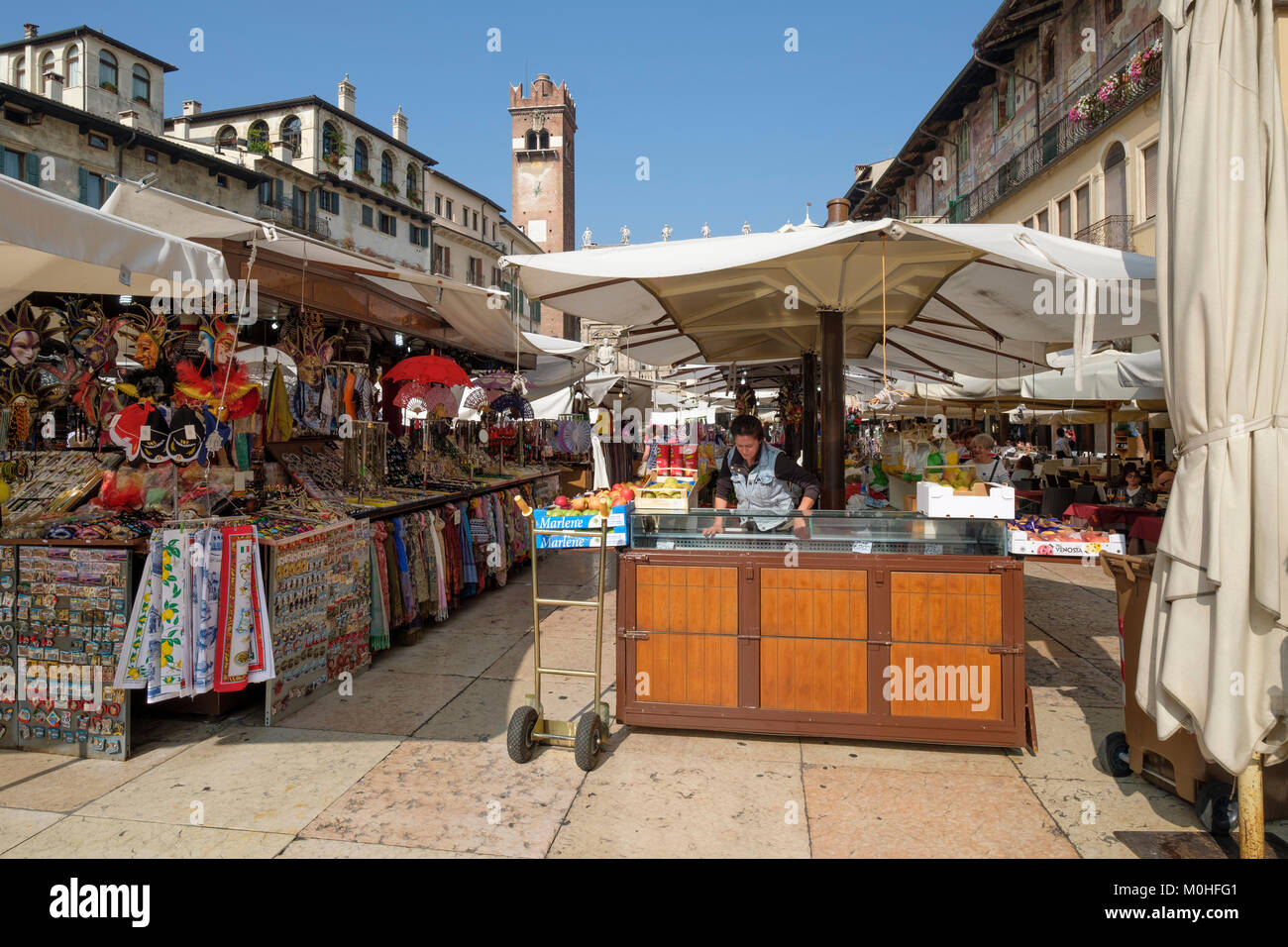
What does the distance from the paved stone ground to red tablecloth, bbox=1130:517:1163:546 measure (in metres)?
2.88

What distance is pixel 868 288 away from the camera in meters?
5.82

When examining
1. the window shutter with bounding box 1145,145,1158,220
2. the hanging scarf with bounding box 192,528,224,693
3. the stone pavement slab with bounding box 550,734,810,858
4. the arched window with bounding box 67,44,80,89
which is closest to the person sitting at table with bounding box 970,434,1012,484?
the stone pavement slab with bounding box 550,734,810,858

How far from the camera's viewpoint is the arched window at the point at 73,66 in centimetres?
2706

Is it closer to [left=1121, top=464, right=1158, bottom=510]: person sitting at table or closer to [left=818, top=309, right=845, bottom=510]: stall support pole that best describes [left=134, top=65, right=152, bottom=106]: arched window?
[left=818, top=309, right=845, bottom=510]: stall support pole

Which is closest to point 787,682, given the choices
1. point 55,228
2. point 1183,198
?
point 1183,198

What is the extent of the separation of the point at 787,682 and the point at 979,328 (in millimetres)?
4529

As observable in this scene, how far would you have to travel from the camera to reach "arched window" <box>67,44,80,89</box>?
2706 centimetres

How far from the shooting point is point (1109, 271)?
13.0ft

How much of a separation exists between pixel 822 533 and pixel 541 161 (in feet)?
191

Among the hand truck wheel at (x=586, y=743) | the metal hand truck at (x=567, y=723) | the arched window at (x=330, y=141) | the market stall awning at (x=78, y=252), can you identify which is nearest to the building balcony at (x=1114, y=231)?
the metal hand truck at (x=567, y=723)

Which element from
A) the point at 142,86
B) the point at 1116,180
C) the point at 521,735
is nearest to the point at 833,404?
the point at 521,735

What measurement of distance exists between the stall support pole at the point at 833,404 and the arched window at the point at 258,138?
30.5 metres

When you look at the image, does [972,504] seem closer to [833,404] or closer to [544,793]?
[833,404]
